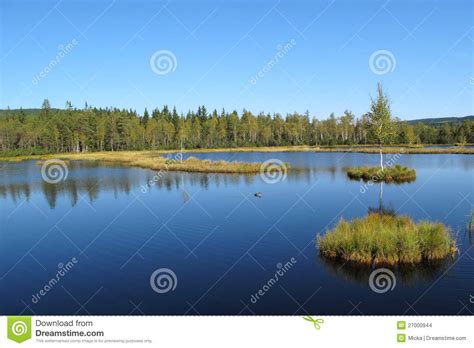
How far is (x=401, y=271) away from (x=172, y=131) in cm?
11835

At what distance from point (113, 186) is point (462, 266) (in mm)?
33998

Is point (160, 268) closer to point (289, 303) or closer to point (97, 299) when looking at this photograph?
point (97, 299)

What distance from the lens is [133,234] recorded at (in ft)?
79.8

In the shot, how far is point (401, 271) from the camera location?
16828 millimetres

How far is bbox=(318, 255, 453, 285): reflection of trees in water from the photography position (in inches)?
640

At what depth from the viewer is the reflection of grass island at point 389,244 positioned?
58.4 ft

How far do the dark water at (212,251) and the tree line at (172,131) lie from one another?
62205 mm
